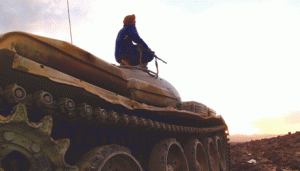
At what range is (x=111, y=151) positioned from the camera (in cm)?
285

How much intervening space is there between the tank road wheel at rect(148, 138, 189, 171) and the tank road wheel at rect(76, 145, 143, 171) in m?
0.75

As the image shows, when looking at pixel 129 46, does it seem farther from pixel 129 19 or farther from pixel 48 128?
pixel 48 128

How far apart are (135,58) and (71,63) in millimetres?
2910

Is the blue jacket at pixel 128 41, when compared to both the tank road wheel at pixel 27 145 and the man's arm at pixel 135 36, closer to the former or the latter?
the man's arm at pixel 135 36

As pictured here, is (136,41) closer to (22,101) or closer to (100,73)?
(100,73)

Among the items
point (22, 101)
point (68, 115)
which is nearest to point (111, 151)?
point (68, 115)

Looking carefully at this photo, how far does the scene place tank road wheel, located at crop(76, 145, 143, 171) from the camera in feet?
8.37

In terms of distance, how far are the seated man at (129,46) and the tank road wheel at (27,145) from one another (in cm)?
342

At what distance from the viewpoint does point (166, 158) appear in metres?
4.02

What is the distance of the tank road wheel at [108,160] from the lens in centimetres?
255

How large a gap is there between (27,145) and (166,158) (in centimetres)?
254

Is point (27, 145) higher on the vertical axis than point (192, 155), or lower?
higher

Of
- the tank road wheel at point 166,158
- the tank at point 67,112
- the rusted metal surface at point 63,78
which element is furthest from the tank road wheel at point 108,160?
the tank road wheel at point 166,158

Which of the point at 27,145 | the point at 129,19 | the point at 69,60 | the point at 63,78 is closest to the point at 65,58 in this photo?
the point at 69,60
